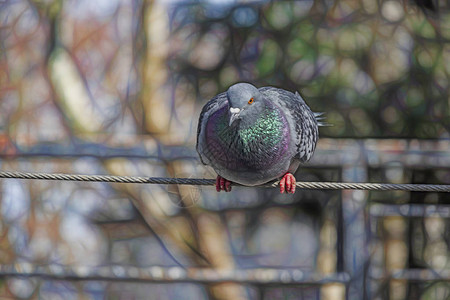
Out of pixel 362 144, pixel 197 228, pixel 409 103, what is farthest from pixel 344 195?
pixel 197 228

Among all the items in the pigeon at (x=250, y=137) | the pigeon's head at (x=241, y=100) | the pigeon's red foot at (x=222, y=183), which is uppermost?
the pigeon's head at (x=241, y=100)

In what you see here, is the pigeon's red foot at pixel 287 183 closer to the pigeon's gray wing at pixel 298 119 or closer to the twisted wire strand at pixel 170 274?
the pigeon's gray wing at pixel 298 119

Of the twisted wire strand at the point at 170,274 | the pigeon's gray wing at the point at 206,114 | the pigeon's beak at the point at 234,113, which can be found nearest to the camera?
the pigeon's beak at the point at 234,113

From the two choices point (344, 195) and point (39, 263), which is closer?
point (344, 195)

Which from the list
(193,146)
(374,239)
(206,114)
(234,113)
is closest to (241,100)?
(234,113)

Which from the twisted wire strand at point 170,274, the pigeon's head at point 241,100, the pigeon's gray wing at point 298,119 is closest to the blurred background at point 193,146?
the twisted wire strand at point 170,274

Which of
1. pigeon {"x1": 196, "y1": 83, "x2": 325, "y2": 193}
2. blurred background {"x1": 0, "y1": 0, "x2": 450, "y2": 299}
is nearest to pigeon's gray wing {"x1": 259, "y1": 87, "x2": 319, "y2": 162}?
pigeon {"x1": 196, "y1": 83, "x2": 325, "y2": 193}

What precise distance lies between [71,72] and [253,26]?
1172mm

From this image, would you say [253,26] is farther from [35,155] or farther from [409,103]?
[35,155]

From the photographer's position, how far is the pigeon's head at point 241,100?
6.12 ft

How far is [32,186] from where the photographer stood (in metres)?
3.76

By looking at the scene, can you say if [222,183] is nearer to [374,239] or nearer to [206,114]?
[206,114]

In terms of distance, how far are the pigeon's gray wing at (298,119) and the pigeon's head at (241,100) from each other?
23 cm

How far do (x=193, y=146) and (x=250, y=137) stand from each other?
5.46 feet
